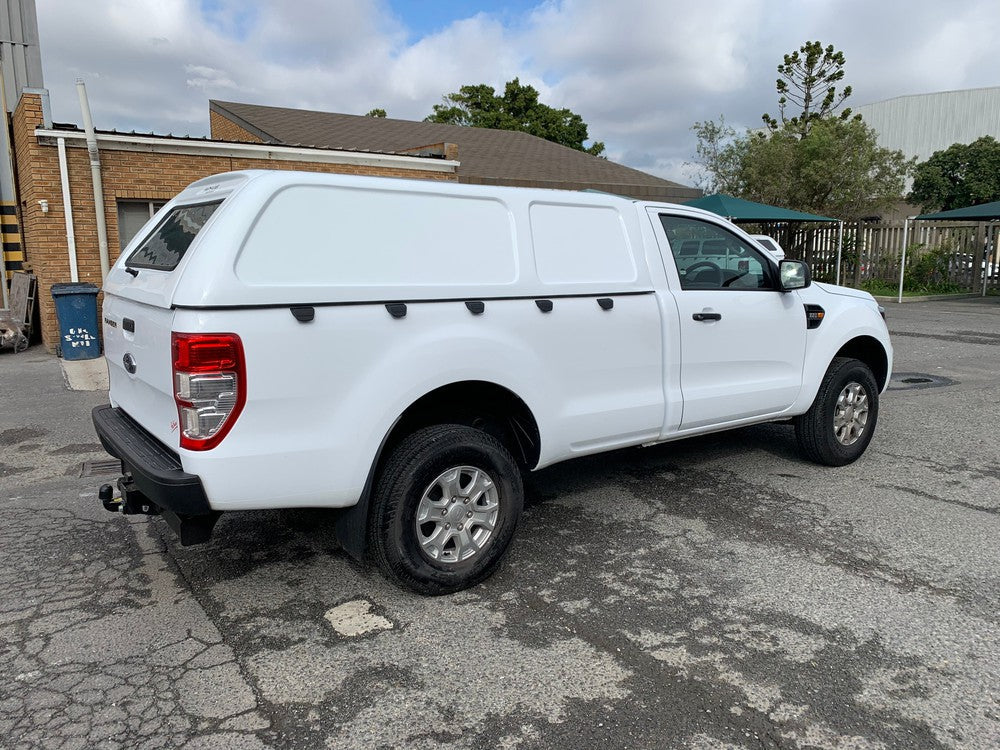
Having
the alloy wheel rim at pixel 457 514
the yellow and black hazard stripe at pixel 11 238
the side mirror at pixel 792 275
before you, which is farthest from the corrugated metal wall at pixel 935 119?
the alloy wheel rim at pixel 457 514

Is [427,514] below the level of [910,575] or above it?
above

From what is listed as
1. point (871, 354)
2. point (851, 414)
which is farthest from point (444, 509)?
point (871, 354)

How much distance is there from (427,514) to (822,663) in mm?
1764

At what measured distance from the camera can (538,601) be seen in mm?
3662

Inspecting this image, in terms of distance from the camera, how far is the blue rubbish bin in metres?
11.2

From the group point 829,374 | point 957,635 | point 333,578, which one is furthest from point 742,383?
point 333,578

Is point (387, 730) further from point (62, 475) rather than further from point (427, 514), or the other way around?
point (62, 475)

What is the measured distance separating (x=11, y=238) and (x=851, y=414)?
14.7 m

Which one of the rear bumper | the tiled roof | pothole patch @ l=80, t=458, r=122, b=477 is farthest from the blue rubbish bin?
the rear bumper

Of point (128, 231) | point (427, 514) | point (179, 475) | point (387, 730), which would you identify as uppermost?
point (128, 231)

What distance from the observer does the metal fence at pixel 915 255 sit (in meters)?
23.0

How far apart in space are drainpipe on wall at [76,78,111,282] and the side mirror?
10411 millimetres

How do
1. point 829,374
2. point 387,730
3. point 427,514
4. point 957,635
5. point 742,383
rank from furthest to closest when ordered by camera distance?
1. point 829,374
2. point 742,383
3. point 427,514
4. point 957,635
5. point 387,730

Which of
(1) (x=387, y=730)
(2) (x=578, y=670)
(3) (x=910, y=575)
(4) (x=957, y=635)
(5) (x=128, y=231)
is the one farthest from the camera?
(5) (x=128, y=231)
